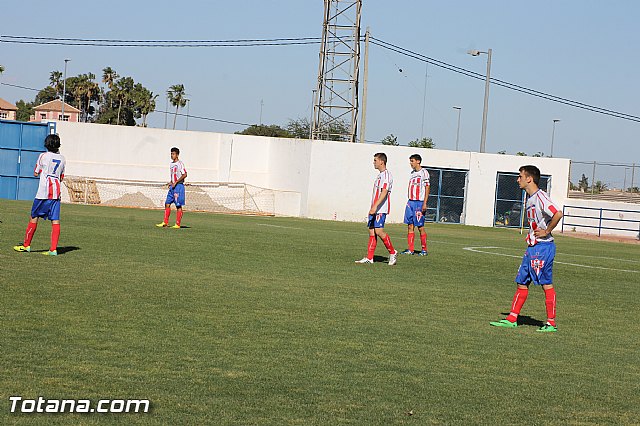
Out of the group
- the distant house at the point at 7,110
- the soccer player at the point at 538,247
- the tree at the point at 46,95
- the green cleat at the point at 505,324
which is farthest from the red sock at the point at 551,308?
the distant house at the point at 7,110

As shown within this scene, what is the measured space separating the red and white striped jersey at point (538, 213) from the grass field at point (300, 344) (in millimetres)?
1111

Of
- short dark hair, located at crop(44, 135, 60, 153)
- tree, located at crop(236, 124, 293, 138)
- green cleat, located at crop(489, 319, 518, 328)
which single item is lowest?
green cleat, located at crop(489, 319, 518, 328)

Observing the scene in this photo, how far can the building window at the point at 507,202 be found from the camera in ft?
158

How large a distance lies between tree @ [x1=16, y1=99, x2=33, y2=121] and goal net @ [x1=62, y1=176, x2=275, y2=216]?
328ft

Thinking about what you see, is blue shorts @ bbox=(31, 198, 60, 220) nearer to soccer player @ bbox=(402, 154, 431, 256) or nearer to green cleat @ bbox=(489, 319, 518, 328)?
green cleat @ bbox=(489, 319, 518, 328)

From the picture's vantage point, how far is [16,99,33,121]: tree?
144 meters

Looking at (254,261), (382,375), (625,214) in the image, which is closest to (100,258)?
(254,261)

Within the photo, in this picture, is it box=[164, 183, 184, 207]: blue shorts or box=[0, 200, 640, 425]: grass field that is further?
box=[164, 183, 184, 207]: blue shorts

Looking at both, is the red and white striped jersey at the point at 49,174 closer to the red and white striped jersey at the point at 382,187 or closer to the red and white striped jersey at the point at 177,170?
the red and white striped jersey at the point at 382,187

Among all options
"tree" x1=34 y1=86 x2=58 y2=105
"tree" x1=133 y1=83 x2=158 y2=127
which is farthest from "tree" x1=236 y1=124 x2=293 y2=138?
"tree" x1=34 y1=86 x2=58 y2=105

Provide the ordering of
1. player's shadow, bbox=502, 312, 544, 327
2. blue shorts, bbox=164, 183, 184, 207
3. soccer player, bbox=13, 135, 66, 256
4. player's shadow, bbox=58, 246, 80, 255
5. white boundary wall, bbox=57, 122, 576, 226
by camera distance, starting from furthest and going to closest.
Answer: white boundary wall, bbox=57, 122, 576, 226 < blue shorts, bbox=164, 183, 184, 207 < player's shadow, bbox=58, 246, 80, 255 < soccer player, bbox=13, 135, 66, 256 < player's shadow, bbox=502, 312, 544, 327

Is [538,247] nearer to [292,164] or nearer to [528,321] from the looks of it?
[528,321]

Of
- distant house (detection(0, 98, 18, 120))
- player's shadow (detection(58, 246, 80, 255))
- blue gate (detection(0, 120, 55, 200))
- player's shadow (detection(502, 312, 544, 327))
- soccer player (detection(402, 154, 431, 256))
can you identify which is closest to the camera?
player's shadow (detection(502, 312, 544, 327))

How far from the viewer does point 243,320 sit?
32.6 ft
